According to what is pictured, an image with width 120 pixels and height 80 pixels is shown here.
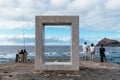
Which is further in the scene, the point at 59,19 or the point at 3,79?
the point at 59,19

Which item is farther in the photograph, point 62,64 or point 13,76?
point 62,64

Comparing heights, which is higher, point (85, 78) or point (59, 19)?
point (59, 19)

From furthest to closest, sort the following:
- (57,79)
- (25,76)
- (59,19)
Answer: (59,19), (25,76), (57,79)

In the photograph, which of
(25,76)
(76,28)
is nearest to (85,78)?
(25,76)

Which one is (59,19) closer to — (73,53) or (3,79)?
(73,53)

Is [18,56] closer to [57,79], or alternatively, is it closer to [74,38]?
[74,38]

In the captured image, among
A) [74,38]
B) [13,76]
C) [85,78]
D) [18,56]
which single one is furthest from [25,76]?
[18,56]

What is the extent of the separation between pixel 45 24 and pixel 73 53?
3.01 m

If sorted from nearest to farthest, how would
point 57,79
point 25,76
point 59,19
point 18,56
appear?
point 57,79 → point 25,76 → point 59,19 → point 18,56

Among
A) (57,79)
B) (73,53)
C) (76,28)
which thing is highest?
(76,28)

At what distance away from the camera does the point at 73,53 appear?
23094 millimetres

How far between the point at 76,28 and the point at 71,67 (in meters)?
2.88

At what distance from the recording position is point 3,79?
60.6 feet

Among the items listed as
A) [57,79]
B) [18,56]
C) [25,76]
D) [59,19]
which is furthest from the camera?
[18,56]
